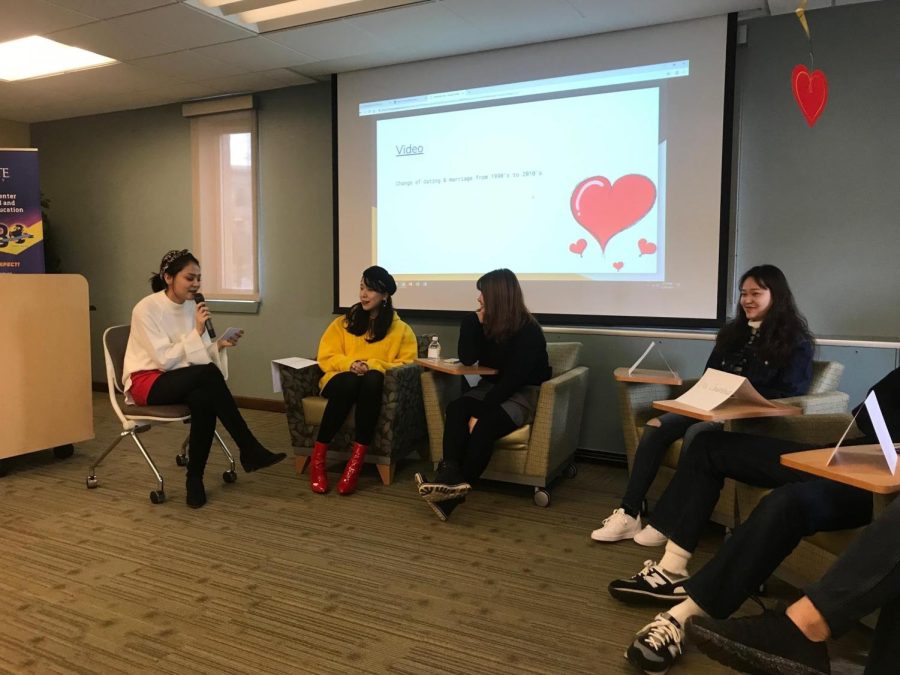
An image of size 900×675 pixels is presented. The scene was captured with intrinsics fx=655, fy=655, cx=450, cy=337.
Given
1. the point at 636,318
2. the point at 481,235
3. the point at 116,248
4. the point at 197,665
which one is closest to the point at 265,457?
the point at 197,665

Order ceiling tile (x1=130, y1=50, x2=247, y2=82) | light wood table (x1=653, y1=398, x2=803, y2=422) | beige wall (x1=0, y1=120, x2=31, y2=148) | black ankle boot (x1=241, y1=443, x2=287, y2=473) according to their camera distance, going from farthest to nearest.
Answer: beige wall (x1=0, y1=120, x2=31, y2=148) < ceiling tile (x1=130, y1=50, x2=247, y2=82) < black ankle boot (x1=241, y1=443, x2=287, y2=473) < light wood table (x1=653, y1=398, x2=803, y2=422)

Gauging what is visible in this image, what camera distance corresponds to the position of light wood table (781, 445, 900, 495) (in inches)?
56.5

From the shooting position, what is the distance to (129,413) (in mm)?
3336

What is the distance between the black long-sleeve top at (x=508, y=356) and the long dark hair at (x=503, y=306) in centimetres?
4

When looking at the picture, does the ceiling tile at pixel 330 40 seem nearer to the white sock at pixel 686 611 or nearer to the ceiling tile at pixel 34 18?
the ceiling tile at pixel 34 18

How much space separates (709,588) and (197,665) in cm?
148

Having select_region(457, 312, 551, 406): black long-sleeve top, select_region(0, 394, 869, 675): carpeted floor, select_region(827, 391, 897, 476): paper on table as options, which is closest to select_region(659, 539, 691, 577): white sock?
select_region(0, 394, 869, 675): carpeted floor

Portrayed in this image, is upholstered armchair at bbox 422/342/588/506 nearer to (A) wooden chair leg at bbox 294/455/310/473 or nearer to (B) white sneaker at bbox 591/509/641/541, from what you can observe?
(B) white sneaker at bbox 591/509/641/541

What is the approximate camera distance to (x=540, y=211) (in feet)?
13.7

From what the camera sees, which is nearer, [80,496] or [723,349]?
[723,349]

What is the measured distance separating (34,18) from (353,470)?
128 inches

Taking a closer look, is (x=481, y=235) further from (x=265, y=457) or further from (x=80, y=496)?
(x=80, y=496)

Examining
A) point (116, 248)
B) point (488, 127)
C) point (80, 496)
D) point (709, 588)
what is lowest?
point (80, 496)

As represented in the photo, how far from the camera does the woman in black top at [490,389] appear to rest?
3021 mm
